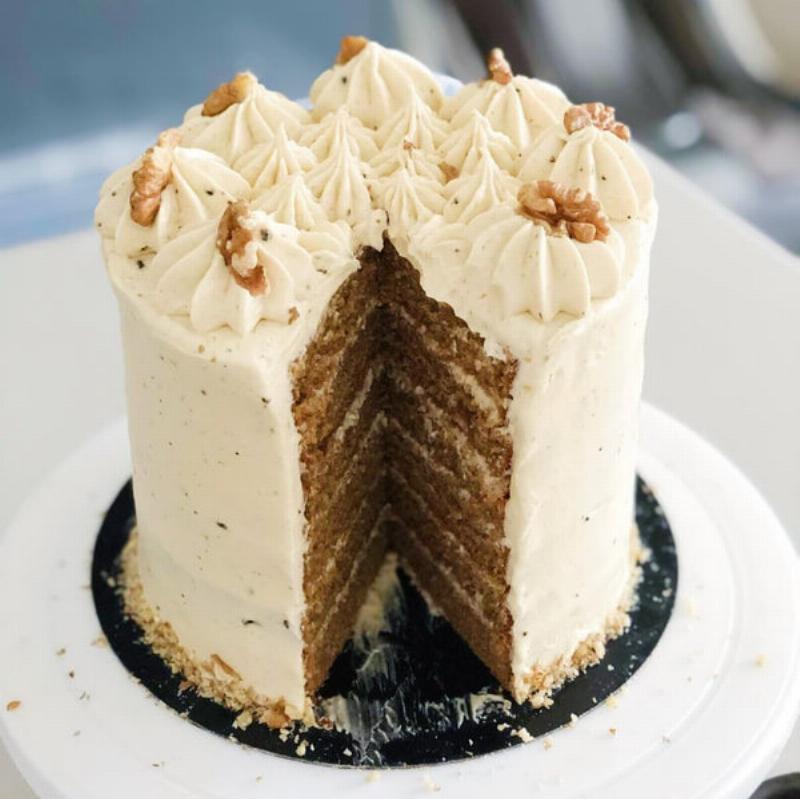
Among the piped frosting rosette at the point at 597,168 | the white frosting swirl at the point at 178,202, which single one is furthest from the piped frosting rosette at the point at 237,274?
the piped frosting rosette at the point at 597,168

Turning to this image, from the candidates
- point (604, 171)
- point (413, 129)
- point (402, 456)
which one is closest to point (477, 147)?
point (413, 129)

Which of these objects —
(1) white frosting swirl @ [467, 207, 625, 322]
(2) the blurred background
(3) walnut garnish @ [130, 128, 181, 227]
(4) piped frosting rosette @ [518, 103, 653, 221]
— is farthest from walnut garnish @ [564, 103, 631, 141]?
(2) the blurred background

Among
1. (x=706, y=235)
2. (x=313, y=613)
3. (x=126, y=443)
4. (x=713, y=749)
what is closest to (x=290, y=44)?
(x=706, y=235)

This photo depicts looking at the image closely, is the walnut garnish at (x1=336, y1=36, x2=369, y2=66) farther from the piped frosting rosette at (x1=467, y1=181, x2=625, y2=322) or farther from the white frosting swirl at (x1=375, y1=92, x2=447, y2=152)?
the piped frosting rosette at (x1=467, y1=181, x2=625, y2=322)

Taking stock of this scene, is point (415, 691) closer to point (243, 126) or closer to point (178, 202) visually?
point (178, 202)

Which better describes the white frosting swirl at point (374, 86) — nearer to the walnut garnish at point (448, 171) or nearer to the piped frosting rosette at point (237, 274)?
the walnut garnish at point (448, 171)

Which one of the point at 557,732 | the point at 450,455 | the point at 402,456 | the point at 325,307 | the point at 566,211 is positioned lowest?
the point at 557,732
